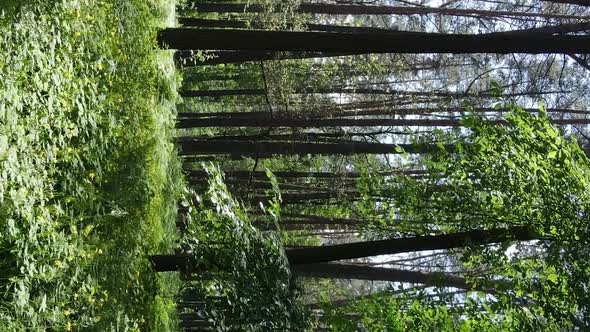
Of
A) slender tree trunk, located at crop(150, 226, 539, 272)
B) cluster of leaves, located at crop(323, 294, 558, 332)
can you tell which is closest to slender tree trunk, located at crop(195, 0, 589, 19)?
slender tree trunk, located at crop(150, 226, 539, 272)

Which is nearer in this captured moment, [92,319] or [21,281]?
[21,281]

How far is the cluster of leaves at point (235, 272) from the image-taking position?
22.5 ft

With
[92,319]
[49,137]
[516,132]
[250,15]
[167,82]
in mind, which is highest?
[250,15]

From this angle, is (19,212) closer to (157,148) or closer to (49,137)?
(49,137)

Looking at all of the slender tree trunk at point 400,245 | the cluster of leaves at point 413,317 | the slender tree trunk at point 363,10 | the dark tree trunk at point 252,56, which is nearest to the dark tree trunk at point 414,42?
the slender tree trunk at point 400,245

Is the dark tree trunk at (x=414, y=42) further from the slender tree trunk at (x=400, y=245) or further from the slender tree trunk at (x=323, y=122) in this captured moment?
the slender tree trunk at (x=323, y=122)

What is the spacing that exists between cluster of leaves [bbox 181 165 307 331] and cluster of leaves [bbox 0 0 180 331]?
0.85 metres

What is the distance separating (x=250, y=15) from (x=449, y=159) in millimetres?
9889

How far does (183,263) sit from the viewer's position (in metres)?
7.94

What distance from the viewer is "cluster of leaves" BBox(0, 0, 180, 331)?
5418 millimetres

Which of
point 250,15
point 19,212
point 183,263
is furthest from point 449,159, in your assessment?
point 250,15

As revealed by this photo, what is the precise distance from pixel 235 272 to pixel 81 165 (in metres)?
1.74

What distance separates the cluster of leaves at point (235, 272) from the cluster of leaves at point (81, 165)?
0.85 m

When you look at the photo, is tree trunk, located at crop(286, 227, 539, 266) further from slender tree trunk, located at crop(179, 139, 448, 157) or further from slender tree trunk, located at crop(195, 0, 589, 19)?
slender tree trunk, located at crop(195, 0, 589, 19)
